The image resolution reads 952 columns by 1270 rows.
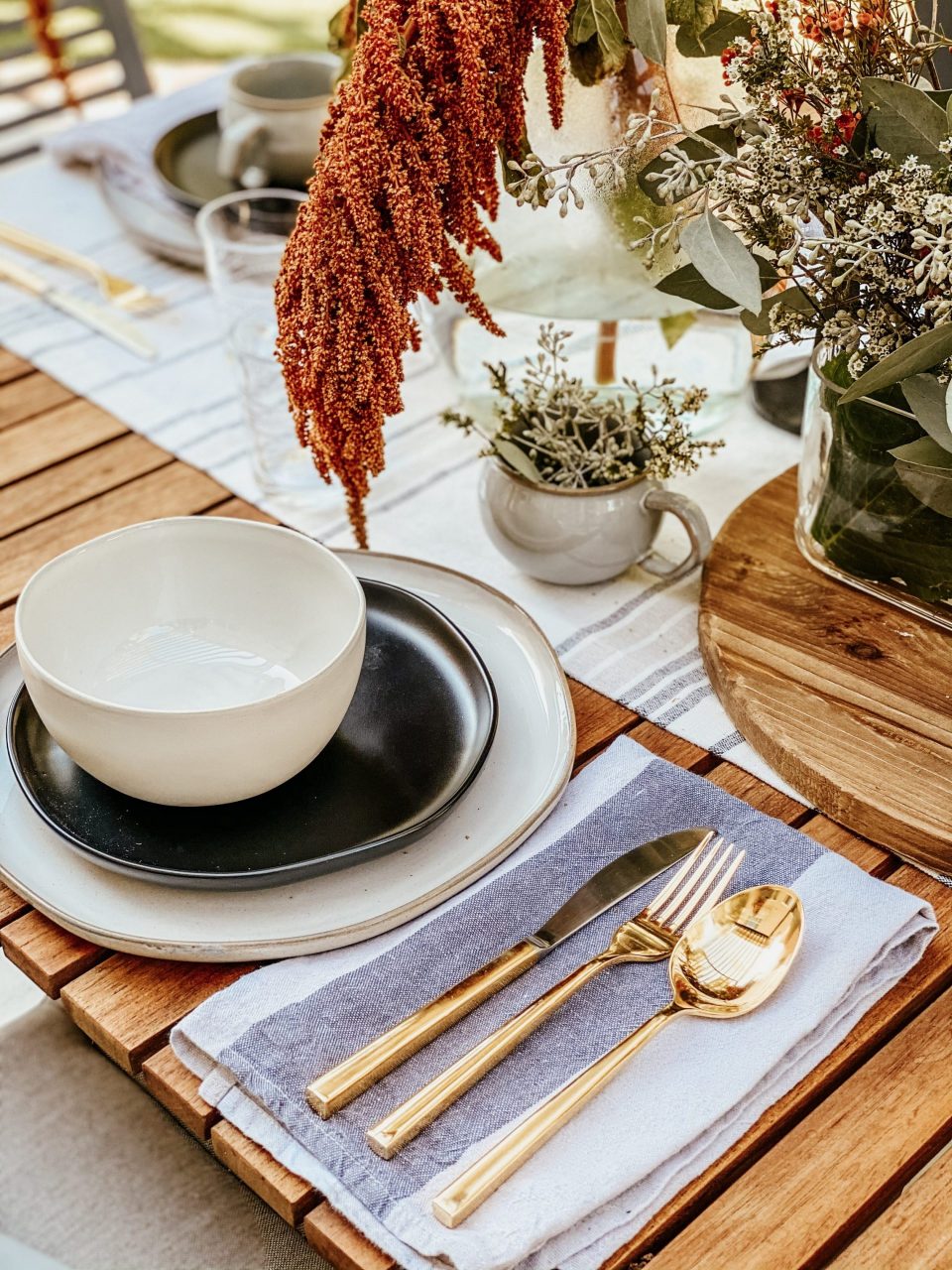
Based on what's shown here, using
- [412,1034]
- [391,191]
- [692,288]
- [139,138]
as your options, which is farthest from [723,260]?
[139,138]

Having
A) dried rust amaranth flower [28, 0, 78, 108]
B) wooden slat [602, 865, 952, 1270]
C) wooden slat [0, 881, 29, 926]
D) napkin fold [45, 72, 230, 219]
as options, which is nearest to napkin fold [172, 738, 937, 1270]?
wooden slat [602, 865, 952, 1270]

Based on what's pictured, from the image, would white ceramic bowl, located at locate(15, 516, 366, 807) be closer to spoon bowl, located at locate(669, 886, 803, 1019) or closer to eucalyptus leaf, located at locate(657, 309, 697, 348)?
spoon bowl, located at locate(669, 886, 803, 1019)

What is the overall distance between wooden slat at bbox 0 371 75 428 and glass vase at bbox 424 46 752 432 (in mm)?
297

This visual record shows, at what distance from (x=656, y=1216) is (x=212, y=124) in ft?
3.77

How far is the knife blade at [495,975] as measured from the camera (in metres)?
0.53

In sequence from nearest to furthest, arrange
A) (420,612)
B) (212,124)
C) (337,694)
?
(337,694) < (420,612) < (212,124)

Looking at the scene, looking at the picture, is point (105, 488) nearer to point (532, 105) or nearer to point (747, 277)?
point (532, 105)

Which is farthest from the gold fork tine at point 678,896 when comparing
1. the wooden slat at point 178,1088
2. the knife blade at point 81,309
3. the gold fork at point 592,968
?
the knife blade at point 81,309

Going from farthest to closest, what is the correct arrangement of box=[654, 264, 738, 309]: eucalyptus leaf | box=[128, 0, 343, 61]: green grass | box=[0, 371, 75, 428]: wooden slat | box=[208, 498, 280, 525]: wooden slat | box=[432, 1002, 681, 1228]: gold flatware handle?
1. box=[128, 0, 343, 61]: green grass
2. box=[0, 371, 75, 428]: wooden slat
3. box=[208, 498, 280, 525]: wooden slat
4. box=[654, 264, 738, 309]: eucalyptus leaf
5. box=[432, 1002, 681, 1228]: gold flatware handle

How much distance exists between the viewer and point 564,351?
1095mm

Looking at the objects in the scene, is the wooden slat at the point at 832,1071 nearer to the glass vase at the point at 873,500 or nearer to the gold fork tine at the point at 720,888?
the gold fork tine at the point at 720,888

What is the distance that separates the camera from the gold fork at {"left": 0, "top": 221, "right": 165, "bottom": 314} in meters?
1.16

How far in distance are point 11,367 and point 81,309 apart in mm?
99

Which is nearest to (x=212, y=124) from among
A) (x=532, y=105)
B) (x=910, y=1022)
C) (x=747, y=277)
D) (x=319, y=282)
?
(x=532, y=105)
